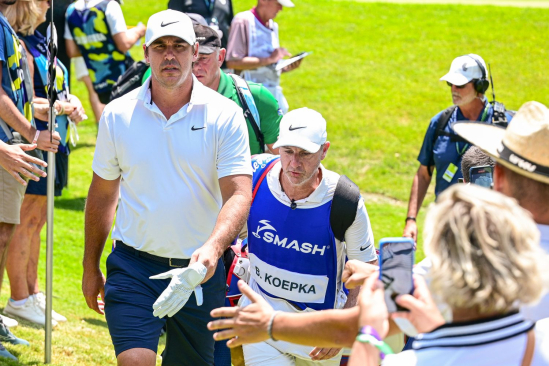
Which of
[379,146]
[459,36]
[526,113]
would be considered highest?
[526,113]

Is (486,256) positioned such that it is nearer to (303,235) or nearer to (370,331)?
(370,331)

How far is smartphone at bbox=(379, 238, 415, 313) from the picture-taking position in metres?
2.50

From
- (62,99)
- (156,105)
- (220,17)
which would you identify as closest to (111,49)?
(220,17)

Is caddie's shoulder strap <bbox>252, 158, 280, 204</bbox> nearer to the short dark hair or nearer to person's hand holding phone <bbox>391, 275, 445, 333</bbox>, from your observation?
the short dark hair

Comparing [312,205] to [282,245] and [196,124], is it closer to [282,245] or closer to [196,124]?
[282,245]

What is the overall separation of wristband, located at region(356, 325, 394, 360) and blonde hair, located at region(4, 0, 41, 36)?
405cm

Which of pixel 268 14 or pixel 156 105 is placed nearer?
pixel 156 105

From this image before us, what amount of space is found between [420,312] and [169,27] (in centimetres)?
259

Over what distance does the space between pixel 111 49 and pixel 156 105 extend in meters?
5.09

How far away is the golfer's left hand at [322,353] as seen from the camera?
14.2 feet

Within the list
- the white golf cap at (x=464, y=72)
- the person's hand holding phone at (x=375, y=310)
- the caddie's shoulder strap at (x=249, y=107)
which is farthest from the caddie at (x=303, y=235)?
the white golf cap at (x=464, y=72)

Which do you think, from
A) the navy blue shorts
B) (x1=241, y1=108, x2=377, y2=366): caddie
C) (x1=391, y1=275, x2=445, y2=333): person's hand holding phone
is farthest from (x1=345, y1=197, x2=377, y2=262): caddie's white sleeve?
(x1=391, y1=275, x2=445, y2=333): person's hand holding phone

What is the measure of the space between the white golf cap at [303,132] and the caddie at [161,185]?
0.98 ft

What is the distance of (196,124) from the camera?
4379 mm
